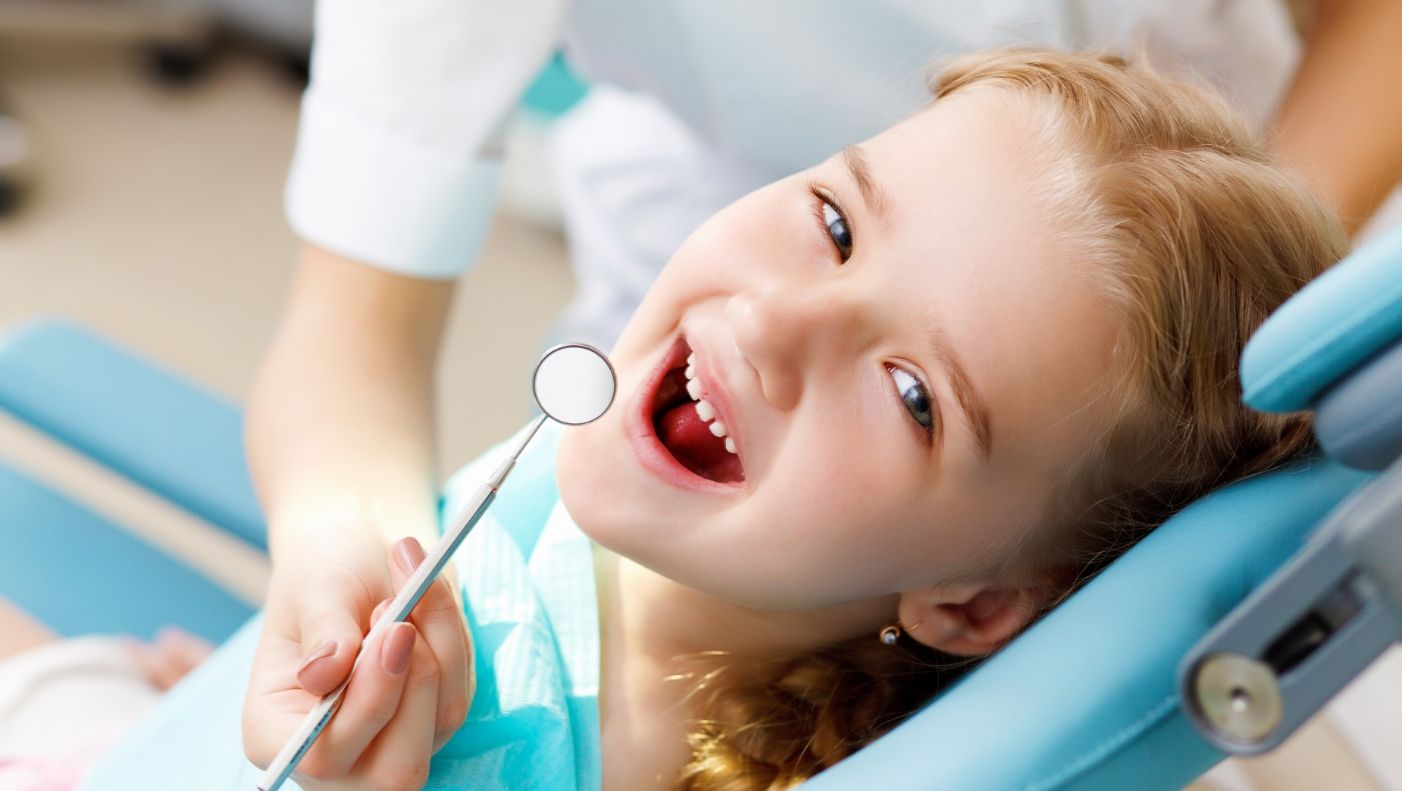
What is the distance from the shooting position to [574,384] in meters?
0.66

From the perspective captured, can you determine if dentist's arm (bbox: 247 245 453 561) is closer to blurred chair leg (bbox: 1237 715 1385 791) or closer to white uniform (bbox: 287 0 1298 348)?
white uniform (bbox: 287 0 1298 348)

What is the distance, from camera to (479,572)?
85cm

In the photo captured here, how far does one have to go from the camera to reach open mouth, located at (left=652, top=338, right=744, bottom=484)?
30.6 inches

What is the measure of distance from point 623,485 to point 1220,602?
0.33 metres

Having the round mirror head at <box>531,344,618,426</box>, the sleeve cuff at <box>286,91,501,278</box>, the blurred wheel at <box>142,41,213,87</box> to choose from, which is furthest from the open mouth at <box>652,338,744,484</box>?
the blurred wheel at <box>142,41,213,87</box>

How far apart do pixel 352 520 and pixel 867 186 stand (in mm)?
392

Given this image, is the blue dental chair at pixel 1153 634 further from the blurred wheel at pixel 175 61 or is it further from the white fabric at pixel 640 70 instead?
the blurred wheel at pixel 175 61

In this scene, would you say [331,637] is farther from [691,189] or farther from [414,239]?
[691,189]

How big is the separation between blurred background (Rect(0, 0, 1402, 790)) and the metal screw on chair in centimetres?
146

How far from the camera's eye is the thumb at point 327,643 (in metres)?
0.62

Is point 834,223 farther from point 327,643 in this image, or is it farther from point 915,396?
point 327,643

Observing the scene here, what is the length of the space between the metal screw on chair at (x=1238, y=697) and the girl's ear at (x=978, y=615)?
0.30 m

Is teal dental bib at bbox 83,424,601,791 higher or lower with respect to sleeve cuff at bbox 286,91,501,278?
lower

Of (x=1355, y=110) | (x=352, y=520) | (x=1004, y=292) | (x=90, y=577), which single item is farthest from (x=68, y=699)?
(x=1355, y=110)
